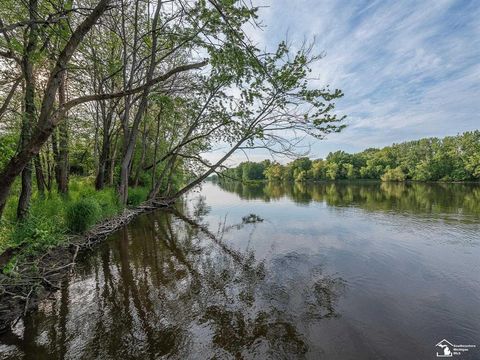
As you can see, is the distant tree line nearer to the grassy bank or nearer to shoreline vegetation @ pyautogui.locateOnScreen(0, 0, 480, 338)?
shoreline vegetation @ pyautogui.locateOnScreen(0, 0, 480, 338)

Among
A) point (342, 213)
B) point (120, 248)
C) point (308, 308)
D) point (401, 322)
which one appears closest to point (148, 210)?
point (120, 248)

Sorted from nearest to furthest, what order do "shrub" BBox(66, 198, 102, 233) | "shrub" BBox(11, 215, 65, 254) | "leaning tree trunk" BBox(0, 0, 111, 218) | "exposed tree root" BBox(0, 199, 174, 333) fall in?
"leaning tree trunk" BBox(0, 0, 111, 218) → "exposed tree root" BBox(0, 199, 174, 333) → "shrub" BBox(11, 215, 65, 254) → "shrub" BBox(66, 198, 102, 233)

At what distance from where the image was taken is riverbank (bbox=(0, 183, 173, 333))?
535cm

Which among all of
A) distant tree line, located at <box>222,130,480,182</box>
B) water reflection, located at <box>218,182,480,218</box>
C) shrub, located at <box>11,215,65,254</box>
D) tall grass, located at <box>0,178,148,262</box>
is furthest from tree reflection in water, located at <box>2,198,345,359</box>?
distant tree line, located at <box>222,130,480,182</box>

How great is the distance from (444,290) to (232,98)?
47.9 ft

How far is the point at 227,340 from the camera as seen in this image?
15.7ft

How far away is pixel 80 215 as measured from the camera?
10.2 metres

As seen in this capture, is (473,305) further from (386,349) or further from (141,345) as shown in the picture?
(141,345)

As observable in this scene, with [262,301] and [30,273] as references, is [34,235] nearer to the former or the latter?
[30,273]

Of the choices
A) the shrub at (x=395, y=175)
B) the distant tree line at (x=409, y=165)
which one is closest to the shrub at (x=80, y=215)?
the distant tree line at (x=409, y=165)

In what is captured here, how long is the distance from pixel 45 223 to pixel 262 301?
7.09m

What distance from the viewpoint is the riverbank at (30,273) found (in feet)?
17.5

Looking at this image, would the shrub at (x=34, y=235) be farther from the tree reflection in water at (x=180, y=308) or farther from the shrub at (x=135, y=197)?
the shrub at (x=135, y=197)

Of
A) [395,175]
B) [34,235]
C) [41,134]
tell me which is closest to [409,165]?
[395,175]
